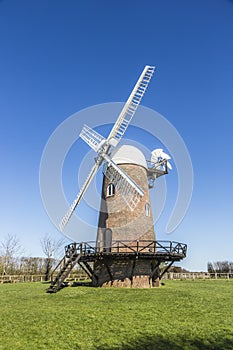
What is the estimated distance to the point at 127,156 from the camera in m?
19.5

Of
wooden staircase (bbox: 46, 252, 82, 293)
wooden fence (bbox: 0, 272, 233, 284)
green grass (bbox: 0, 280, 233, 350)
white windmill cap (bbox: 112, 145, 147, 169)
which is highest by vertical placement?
white windmill cap (bbox: 112, 145, 147, 169)

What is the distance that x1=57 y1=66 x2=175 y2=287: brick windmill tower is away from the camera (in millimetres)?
16609

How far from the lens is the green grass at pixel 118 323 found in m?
7.07

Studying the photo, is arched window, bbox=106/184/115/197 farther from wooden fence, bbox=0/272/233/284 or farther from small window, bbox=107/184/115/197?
wooden fence, bbox=0/272/233/284

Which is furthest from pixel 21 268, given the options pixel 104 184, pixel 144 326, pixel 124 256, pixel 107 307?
pixel 144 326

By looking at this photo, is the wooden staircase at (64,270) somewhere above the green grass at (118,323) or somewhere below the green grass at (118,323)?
above

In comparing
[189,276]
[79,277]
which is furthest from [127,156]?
[189,276]

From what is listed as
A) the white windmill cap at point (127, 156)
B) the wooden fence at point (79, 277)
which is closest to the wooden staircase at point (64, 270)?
the white windmill cap at point (127, 156)

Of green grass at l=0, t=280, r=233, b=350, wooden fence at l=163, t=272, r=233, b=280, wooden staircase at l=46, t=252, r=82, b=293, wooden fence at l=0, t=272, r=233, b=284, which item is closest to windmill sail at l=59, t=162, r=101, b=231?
wooden staircase at l=46, t=252, r=82, b=293

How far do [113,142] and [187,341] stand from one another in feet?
42.8

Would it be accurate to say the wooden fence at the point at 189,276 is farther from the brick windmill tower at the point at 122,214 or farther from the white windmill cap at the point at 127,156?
the white windmill cap at the point at 127,156

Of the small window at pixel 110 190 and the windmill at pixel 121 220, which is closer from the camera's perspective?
the windmill at pixel 121 220

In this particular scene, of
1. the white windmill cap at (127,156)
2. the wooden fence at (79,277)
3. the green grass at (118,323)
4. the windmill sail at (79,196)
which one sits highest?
the white windmill cap at (127,156)

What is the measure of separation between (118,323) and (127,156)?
1226 centimetres
